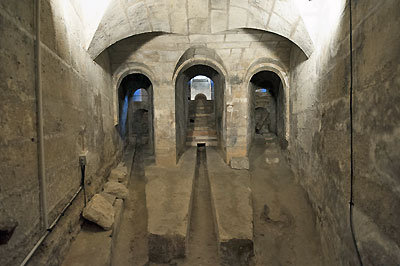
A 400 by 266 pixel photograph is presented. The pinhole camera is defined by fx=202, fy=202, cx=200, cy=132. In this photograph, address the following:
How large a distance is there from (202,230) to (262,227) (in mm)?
1098

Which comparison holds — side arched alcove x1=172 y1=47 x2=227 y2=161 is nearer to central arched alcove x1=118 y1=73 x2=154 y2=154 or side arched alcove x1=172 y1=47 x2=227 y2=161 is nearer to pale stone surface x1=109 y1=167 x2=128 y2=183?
central arched alcove x1=118 y1=73 x2=154 y2=154

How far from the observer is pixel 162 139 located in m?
5.46

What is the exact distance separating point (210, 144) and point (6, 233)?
20.8 ft

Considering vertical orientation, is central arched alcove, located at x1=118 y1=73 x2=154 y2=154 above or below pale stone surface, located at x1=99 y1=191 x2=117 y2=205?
above

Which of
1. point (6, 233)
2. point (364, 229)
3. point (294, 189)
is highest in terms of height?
point (6, 233)

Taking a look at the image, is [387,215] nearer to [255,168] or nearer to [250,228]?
[250,228]

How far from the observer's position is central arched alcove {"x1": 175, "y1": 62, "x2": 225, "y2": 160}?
659 cm

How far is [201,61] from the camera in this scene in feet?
18.0

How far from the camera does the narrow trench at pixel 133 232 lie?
125 inches

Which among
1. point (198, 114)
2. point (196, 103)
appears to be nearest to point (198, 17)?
point (198, 114)

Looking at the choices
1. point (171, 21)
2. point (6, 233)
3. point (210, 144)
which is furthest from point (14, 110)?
point (210, 144)

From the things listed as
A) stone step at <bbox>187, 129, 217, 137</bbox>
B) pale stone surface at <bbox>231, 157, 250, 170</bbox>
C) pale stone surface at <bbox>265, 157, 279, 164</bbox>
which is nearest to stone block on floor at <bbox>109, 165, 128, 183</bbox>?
pale stone surface at <bbox>231, 157, 250, 170</bbox>

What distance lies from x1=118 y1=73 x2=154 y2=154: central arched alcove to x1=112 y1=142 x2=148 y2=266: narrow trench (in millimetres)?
2474

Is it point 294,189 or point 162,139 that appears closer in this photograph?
point 294,189
